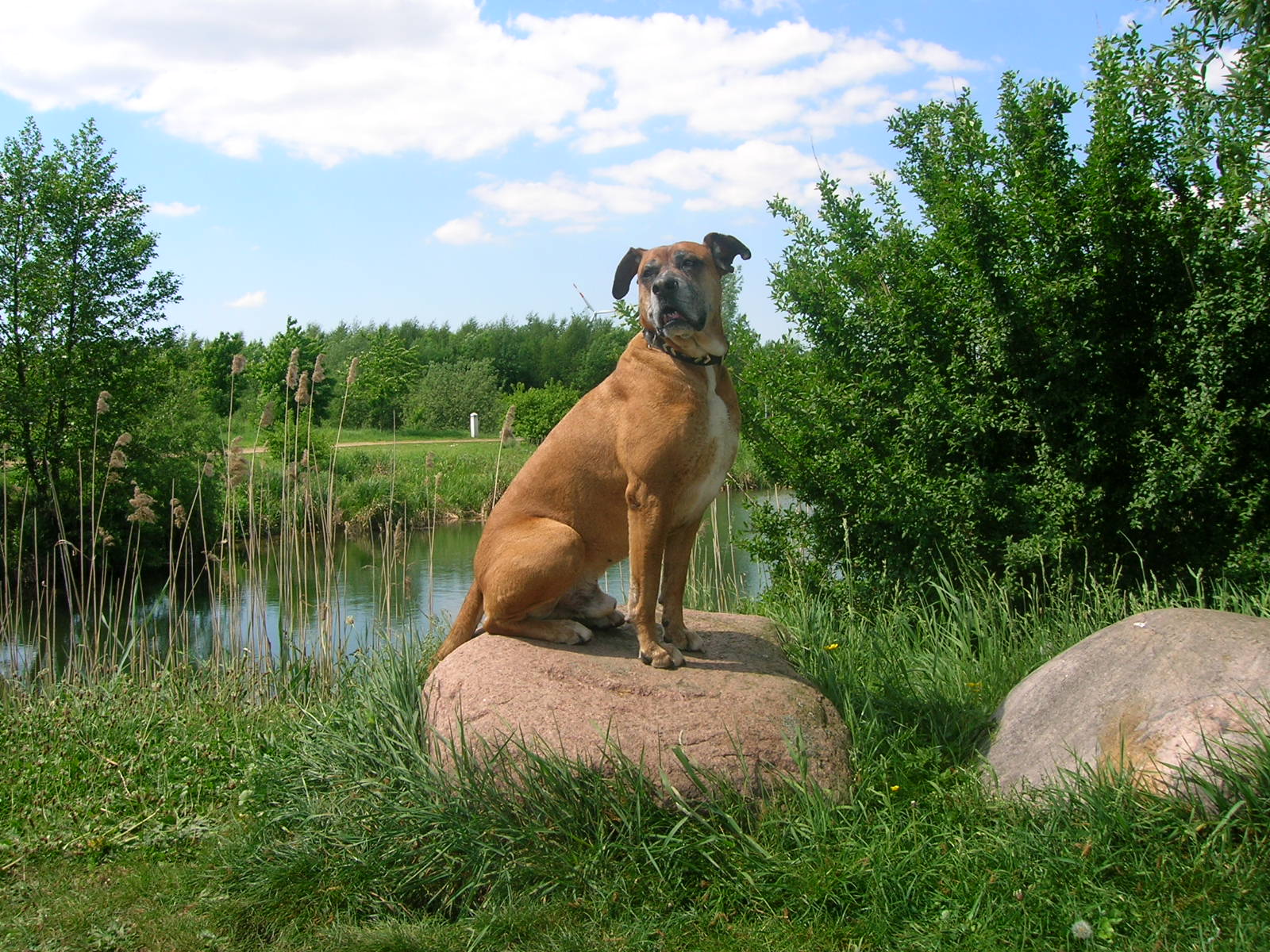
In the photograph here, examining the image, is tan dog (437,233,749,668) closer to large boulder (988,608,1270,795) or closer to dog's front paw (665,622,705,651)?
dog's front paw (665,622,705,651)

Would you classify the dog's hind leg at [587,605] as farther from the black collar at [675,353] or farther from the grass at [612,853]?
the black collar at [675,353]

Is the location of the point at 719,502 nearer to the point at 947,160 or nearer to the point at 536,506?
the point at 947,160

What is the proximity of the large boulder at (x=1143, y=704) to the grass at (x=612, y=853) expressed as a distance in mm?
153

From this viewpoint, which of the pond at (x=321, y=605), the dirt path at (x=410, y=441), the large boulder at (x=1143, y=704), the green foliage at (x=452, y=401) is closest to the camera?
the large boulder at (x=1143, y=704)

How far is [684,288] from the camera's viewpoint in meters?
3.76

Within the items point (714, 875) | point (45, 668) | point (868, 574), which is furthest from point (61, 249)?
point (714, 875)

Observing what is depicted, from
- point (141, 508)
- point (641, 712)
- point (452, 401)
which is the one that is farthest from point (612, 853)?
point (452, 401)

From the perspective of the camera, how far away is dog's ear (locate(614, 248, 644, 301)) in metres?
3.99

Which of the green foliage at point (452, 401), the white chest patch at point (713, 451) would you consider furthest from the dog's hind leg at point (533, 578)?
the green foliage at point (452, 401)

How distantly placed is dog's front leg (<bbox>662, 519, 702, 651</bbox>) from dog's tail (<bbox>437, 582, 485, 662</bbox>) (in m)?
0.86

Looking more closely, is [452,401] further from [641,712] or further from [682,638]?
[641,712]

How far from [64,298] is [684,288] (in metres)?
Answer: 13.9

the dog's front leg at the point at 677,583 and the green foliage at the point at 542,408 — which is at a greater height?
the green foliage at the point at 542,408

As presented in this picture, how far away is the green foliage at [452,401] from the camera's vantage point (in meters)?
32.5
